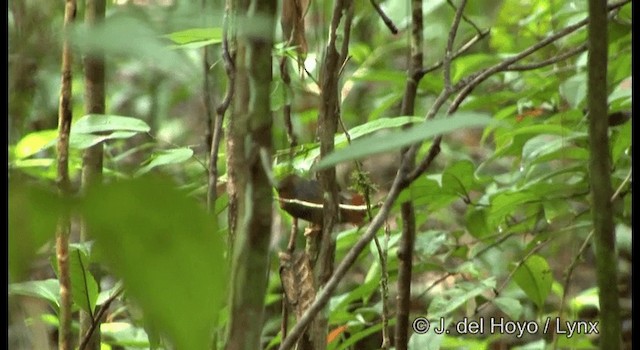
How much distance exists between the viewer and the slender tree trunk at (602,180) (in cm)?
45

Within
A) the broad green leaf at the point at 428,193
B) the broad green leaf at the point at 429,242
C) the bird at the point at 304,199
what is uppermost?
the broad green leaf at the point at 428,193

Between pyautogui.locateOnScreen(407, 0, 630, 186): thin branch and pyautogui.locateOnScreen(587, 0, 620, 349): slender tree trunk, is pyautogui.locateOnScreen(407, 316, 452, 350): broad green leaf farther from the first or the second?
pyautogui.locateOnScreen(587, 0, 620, 349): slender tree trunk

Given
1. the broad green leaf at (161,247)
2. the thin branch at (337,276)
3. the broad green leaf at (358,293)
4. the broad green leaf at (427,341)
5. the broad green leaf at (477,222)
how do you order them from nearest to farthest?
the broad green leaf at (161,247) → the thin branch at (337,276) → the broad green leaf at (427,341) → the broad green leaf at (358,293) → the broad green leaf at (477,222)

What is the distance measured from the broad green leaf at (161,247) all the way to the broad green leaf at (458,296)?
72 centimetres

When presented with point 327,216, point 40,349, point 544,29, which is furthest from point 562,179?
point 40,349

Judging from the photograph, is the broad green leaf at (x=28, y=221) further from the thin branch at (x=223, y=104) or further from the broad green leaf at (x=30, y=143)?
the broad green leaf at (x=30, y=143)

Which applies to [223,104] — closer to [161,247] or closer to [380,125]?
[380,125]

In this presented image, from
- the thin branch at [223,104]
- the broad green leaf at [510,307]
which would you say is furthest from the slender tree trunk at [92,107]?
the broad green leaf at [510,307]

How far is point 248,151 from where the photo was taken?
1.10 feet

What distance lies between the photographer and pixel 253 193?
0.33m

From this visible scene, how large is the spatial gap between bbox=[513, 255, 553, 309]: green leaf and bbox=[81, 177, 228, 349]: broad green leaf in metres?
0.79

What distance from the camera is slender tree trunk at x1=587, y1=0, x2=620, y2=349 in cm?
45

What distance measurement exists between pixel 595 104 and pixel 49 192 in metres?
0.31

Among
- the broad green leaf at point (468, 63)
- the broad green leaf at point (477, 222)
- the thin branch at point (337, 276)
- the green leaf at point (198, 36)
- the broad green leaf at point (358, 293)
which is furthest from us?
the broad green leaf at point (468, 63)
